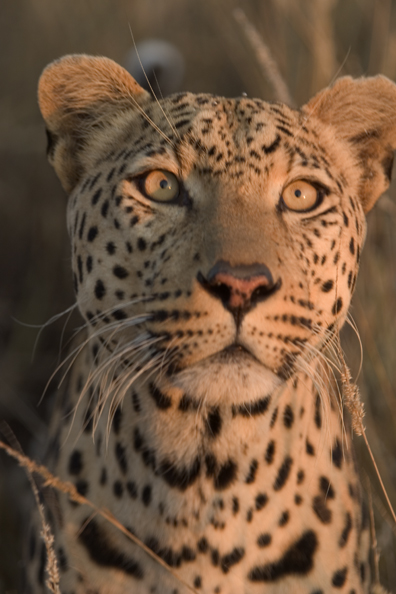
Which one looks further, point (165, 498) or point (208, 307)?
point (165, 498)

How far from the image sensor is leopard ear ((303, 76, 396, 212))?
2.70 m

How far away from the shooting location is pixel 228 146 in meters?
2.38

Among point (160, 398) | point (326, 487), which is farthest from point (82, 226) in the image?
point (326, 487)

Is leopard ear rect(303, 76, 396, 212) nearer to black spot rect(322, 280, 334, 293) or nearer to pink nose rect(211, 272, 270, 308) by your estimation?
black spot rect(322, 280, 334, 293)

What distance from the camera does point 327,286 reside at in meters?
2.37

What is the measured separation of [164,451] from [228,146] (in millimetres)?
1045

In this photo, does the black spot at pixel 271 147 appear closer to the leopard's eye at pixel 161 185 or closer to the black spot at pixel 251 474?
the leopard's eye at pixel 161 185

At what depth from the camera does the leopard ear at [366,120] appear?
106 inches

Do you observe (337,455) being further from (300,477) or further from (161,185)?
(161,185)

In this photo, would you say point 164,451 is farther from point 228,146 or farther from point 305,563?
point 228,146

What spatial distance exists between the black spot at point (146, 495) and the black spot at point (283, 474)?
1.40 ft

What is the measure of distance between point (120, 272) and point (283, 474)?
884 millimetres

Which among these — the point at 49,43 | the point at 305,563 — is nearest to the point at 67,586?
the point at 305,563

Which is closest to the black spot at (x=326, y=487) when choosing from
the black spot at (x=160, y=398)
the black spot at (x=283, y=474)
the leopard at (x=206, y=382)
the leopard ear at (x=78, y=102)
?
the leopard at (x=206, y=382)
